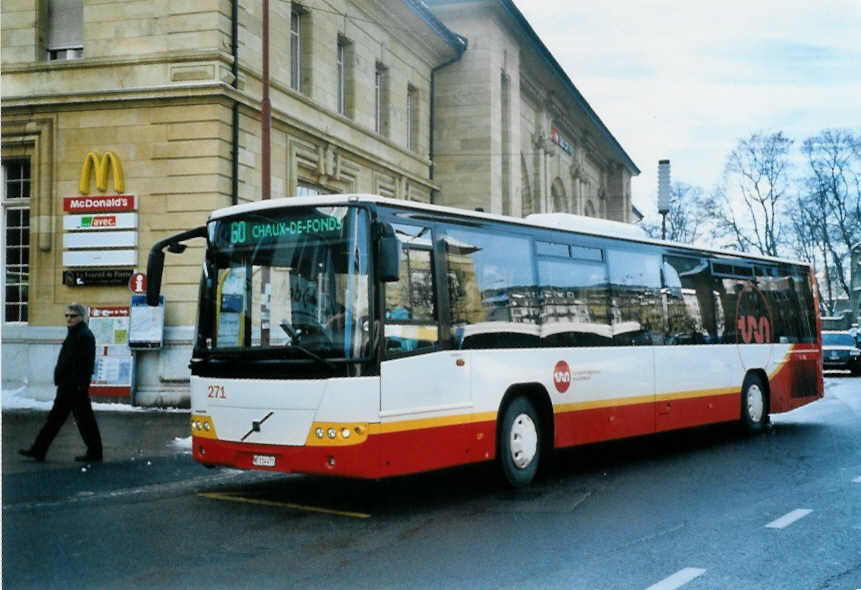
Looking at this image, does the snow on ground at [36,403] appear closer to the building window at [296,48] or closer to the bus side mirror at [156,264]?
the building window at [296,48]

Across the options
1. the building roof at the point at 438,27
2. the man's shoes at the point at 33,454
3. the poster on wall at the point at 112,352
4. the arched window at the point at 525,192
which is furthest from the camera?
the arched window at the point at 525,192

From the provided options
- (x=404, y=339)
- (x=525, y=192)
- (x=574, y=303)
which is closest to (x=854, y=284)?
(x=525, y=192)

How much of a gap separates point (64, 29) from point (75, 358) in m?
11.1

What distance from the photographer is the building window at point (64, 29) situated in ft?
67.7

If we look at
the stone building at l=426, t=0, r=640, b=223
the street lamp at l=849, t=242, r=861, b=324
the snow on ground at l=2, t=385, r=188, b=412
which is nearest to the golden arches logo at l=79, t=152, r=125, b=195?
the snow on ground at l=2, t=385, r=188, b=412

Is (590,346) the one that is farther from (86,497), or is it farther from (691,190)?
(691,190)

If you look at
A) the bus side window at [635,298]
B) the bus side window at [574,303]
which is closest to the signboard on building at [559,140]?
the bus side window at [635,298]

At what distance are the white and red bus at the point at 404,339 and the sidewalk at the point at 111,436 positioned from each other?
3580 millimetres

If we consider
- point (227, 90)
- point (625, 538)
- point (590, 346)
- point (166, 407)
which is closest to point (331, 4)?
point (227, 90)

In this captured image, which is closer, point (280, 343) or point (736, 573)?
point (736, 573)

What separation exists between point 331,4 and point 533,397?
17.0 meters

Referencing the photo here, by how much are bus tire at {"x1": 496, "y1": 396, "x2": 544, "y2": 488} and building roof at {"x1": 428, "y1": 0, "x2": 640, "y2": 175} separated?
21.5 metres

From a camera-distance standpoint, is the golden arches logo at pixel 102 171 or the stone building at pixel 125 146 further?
the golden arches logo at pixel 102 171

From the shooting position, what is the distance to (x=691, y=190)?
7706cm
